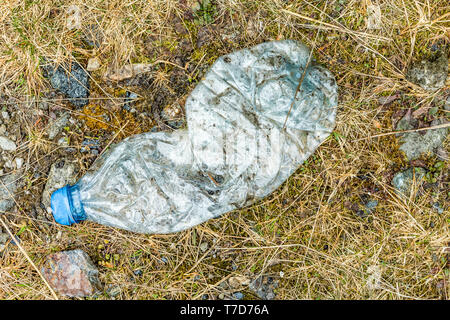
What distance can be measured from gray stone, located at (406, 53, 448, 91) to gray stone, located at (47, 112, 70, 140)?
8.60 ft

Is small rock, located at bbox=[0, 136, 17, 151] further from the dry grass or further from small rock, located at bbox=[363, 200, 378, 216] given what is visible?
small rock, located at bbox=[363, 200, 378, 216]

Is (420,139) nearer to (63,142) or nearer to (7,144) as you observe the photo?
(63,142)

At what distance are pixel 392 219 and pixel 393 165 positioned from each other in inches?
16.1

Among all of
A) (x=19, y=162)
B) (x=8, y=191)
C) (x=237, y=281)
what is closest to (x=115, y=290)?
(x=237, y=281)

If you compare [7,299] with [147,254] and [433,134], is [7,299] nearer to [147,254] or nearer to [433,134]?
[147,254]

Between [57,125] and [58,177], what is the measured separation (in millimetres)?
392

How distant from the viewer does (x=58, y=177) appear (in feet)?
8.27

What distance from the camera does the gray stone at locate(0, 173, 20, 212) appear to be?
2568mm

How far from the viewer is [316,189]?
2.57 m

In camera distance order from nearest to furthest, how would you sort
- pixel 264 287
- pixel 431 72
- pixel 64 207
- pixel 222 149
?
pixel 64 207 → pixel 222 149 → pixel 431 72 → pixel 264 287

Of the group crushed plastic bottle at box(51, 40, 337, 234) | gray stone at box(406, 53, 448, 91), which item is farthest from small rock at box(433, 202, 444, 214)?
crushed plastic bottle at box(51, 40, 337, 234)

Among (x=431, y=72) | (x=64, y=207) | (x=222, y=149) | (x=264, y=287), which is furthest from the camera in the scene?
(x=264, y=287)

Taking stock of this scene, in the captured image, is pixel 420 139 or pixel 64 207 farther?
pixel 420 139
